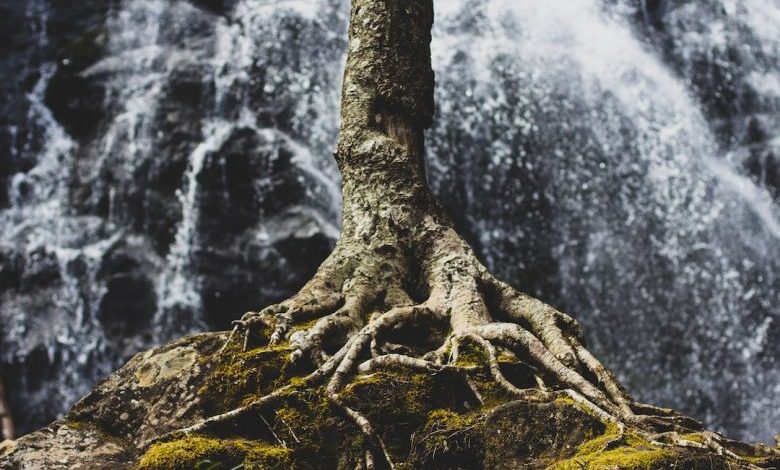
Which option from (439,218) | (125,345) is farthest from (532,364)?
(125,345)

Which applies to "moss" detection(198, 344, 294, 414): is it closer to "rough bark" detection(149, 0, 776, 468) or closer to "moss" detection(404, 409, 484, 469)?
"rough bark" detection(149, 0, 776, 468)

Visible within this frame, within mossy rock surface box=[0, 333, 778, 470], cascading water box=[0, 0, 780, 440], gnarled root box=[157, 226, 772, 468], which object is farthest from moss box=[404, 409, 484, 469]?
cascading water box=[0, 0, 780, 440]

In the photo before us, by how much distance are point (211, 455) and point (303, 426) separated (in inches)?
16.0

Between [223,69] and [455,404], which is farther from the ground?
[223,69]

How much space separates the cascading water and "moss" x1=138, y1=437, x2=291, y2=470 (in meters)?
9.80

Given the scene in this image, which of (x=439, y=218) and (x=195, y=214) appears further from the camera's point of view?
(x=195, y=214)

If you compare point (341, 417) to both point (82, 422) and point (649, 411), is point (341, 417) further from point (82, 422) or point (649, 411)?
point (82, 422)

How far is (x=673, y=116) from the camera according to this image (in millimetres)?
15172

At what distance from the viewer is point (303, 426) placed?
2832 millimetres

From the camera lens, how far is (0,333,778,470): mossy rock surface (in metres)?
2.41

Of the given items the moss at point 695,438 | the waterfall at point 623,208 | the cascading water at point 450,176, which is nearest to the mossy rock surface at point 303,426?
the moss at point 695,438

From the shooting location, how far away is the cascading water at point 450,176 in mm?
12734

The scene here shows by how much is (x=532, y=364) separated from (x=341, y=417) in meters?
1.06

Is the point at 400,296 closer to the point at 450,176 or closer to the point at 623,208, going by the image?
the point at 450,176
